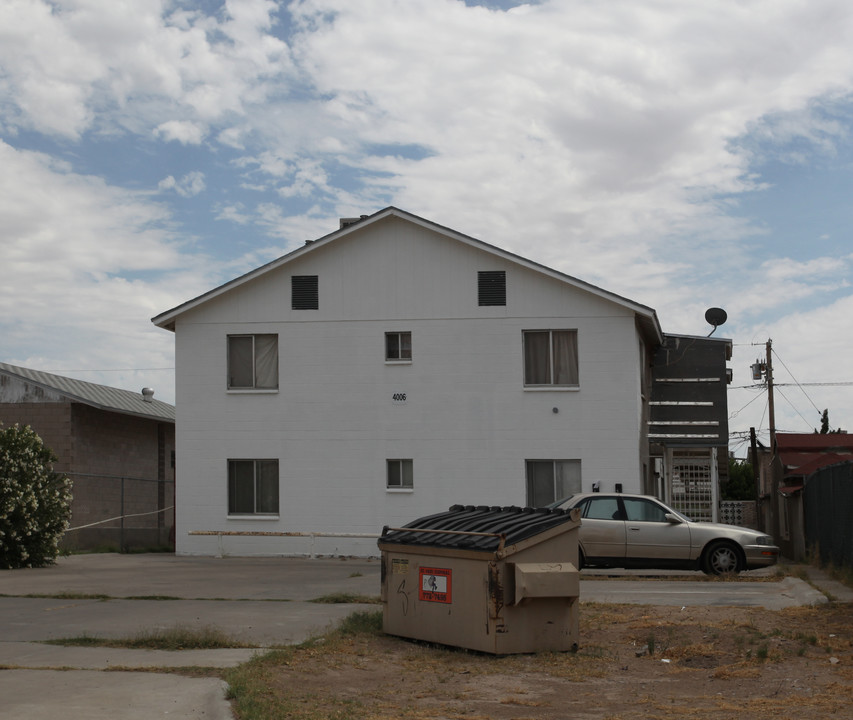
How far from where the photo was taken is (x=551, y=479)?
2392 cm

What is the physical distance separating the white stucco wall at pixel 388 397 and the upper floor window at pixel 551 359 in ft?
0.82

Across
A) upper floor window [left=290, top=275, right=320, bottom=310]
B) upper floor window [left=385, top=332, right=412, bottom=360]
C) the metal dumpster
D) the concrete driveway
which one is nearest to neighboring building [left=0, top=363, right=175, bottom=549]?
the concrete driveway

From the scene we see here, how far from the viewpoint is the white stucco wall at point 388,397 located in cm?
2394

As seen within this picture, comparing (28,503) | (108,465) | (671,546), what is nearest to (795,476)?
(671,546)

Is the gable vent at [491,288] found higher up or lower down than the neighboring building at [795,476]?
higher up

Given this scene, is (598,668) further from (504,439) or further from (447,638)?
(504,439)

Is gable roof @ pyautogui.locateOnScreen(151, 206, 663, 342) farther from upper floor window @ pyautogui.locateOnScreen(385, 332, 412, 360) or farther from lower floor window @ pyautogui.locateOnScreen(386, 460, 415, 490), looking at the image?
lower floor window @ pyautogui.locateOnScreen(386, 460, 415, 490)

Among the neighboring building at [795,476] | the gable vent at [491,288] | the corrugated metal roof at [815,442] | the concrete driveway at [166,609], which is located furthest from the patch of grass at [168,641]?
the corrugated metal roof at [815,442]

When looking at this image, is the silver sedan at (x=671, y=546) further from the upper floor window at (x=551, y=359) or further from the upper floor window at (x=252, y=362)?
the upper floor window at (x=252, y=362)

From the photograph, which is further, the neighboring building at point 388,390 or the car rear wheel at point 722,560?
the neighboring building at point 388,390

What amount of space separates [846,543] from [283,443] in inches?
494

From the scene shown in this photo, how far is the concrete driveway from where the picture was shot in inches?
289

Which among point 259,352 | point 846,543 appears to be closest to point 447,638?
point 846,543

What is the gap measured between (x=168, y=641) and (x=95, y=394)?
20778 mm
